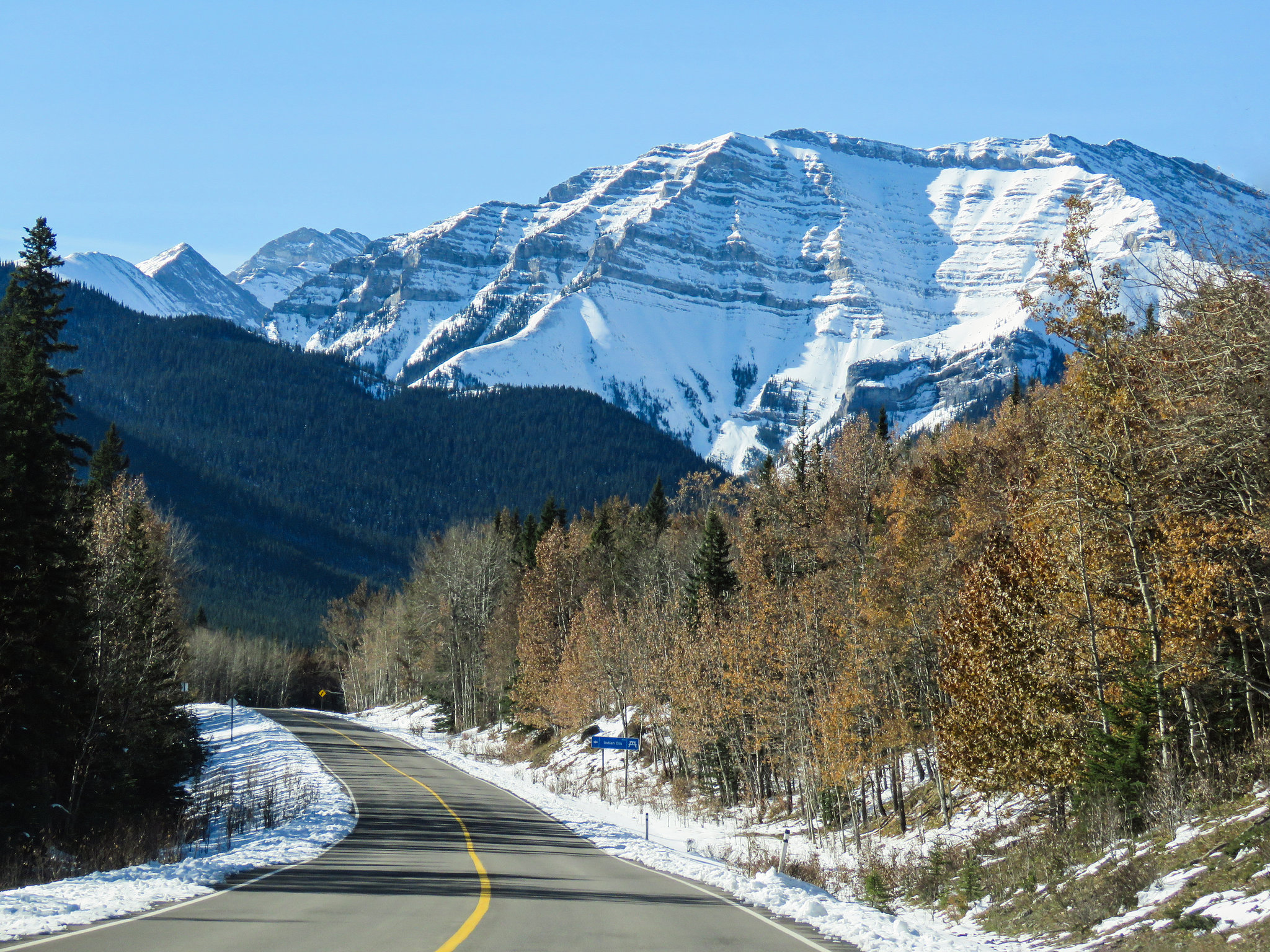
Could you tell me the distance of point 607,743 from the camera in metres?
34.3

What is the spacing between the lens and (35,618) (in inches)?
995

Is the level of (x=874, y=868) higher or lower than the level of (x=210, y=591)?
lower

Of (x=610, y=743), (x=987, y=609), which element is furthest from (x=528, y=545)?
(x=987, y=609)

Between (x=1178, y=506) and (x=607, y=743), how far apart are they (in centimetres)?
2231

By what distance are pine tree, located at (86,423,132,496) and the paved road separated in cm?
2989

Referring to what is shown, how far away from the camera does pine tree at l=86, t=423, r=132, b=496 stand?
158 feet

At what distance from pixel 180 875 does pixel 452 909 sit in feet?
17.9

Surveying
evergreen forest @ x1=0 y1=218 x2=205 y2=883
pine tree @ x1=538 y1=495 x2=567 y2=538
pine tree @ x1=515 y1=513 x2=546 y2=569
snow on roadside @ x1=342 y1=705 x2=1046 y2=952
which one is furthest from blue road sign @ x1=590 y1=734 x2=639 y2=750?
pine tree @ x1=538 y1=495 x2=567 y2=538

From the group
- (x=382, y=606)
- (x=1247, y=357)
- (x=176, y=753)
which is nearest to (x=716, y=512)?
(x=176, y=753)

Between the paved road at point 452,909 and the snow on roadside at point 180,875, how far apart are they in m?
0.57

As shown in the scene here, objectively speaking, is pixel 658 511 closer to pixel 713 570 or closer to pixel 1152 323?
pixel 713 570

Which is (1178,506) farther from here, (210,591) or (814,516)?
(210,591)

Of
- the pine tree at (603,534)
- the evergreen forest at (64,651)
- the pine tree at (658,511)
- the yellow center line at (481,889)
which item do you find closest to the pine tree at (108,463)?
the evergreen forest at (64,651)

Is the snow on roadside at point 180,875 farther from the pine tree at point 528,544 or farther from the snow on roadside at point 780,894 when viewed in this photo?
the pine tree at point 528,544
